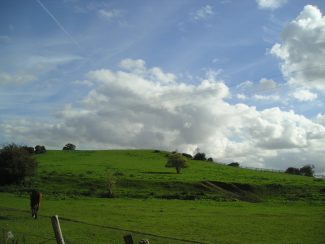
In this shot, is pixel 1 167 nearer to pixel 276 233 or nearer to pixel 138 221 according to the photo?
pixel 138 221

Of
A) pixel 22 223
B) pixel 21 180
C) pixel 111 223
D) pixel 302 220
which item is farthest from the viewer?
pixel 21 180

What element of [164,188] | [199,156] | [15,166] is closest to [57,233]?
[164,188]

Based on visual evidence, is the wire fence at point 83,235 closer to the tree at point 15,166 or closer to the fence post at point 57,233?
the fence post at point 57,233

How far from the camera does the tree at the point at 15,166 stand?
225 feet

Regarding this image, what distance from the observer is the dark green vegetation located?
1049 inches

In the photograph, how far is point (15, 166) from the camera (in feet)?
226

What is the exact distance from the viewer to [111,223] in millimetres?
31125

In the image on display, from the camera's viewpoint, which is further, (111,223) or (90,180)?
(90,180)

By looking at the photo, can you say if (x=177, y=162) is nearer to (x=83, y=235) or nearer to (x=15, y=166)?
(x=15, y=166)

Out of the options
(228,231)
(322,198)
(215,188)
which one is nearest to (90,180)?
(215,188)

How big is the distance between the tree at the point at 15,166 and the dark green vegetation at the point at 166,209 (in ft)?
8.38

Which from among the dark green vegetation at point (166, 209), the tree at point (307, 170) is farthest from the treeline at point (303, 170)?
the dark green vegetation at point (166, 209)

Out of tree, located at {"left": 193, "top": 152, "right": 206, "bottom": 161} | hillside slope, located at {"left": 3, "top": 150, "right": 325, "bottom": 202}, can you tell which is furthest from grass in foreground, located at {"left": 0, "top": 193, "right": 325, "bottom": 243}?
tree, located at {"left": 193, "top": 152, "right": 206, "bottom": 161}

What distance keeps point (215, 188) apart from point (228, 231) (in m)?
42.3
